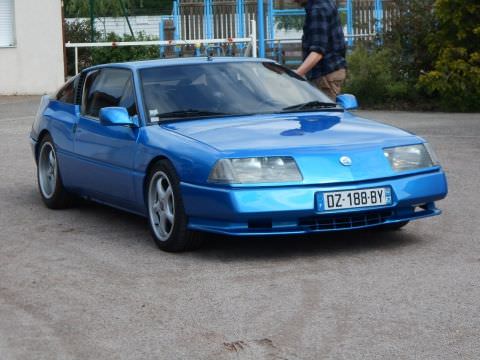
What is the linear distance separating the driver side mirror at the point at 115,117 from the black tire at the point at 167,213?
51 cm

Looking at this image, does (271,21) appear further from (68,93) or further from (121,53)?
(68,93)

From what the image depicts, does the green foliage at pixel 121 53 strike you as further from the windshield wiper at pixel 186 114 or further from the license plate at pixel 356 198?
the license plate at pixel 356 198

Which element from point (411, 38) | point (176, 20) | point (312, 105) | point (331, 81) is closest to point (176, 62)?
point (312, 105)

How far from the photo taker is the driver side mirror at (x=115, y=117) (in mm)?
8922

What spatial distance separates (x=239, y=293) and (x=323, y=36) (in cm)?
516

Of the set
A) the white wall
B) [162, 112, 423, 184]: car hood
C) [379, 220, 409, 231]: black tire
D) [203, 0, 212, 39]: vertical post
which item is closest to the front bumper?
[162, 112, 423, 184]: car hood

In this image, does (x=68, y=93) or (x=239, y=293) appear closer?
(x=239, y=293)

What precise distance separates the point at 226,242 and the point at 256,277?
132 centimetres

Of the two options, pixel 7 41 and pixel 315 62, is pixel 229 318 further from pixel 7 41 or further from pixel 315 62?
pixel 7 41

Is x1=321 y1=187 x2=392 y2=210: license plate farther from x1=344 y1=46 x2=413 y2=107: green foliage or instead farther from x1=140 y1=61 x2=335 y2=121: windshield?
x1=344 y1=46 x2=413 y2=107: green foliage

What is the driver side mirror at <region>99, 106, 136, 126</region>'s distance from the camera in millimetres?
8922

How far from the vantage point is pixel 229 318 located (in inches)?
251

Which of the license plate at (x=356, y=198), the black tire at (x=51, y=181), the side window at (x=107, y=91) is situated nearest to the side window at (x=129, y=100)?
the side window at (x=107, y=91)

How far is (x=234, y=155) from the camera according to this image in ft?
26.0
